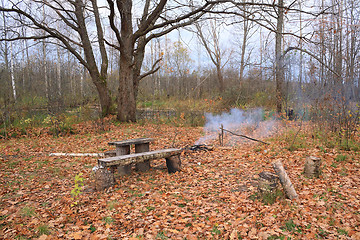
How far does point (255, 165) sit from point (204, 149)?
2.08 m

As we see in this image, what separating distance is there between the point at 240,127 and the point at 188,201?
22.2 feet

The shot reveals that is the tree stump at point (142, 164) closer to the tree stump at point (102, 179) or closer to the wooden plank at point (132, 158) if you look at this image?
the wooden plank at point (132, 158)

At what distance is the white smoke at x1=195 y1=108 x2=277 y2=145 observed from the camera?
927cm

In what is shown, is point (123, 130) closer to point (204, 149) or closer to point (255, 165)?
point (204, 149)

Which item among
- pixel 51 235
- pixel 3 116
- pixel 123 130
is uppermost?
pixel 3 116

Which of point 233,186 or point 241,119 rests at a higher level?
point 241,119

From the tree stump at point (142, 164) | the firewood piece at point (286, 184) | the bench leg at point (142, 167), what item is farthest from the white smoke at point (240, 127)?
the firewood piece at point (286, 184)

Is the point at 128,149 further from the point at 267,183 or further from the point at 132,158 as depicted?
the point at 267,183

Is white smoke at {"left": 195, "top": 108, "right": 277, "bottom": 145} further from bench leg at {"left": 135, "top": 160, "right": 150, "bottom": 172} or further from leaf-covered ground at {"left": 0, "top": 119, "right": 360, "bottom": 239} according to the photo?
bench leg at {"left": 135, "top": 160, "right": 150, "bottom": 172}

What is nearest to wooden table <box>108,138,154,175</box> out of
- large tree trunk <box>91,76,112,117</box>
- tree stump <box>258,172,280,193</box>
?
tree stump <box>258,172,280,193</box>

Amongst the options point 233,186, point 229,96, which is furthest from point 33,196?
point 229,96

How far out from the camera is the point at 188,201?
14.0ft

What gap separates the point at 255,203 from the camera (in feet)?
13.0

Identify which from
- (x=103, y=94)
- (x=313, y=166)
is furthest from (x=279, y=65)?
(x=103, y=94)
